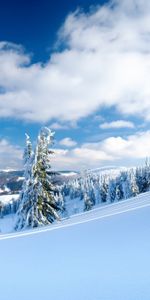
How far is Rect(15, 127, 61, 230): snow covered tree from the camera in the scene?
23.9 metres

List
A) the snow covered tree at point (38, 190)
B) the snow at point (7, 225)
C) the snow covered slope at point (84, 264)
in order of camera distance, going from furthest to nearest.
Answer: the snow at point (7, 225) < the snow covered tree at point (38, 190) < the snow covered slope at point (84, 264)

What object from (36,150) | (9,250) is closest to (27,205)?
(36,150)

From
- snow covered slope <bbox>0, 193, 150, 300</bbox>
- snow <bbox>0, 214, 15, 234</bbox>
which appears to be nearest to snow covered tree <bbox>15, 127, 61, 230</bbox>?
snow covered slope <bbox>0, 193, 150, 300</bbox>

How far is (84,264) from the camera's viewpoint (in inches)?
171

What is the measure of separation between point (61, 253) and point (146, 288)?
2.33 metres

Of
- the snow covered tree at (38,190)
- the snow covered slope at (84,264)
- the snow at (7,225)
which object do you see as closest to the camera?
the snow covered slope at (84,264)

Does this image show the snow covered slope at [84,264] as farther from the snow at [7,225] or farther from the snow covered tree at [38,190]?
the snow at [7,225]

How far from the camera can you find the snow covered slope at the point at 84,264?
11.0 feet

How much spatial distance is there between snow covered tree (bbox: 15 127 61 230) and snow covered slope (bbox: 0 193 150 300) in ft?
56.1

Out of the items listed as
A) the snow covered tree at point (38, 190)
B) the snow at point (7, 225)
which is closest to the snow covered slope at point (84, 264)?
the snow covered tree at point (38, 190)

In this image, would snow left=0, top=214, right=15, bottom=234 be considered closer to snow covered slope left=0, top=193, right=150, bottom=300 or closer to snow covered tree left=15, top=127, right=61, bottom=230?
snow covered tree left=15, top=127, right=61, bottom=230

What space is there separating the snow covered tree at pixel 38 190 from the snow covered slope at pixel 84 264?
674 inches

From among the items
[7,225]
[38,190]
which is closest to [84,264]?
[38,190]

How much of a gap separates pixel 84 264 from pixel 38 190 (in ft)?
65.4
